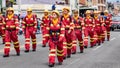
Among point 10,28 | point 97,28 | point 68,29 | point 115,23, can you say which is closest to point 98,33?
point 97,28

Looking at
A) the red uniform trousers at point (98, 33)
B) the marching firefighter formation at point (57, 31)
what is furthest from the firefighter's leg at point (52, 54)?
the red uniform trousers at point (98, 33)

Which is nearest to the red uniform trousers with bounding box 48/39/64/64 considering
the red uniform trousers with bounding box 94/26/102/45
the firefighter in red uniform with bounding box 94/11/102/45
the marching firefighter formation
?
the marching firefighter formation

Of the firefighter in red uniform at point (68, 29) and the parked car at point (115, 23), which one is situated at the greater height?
the firefighter in red uniform at point (68, 29)

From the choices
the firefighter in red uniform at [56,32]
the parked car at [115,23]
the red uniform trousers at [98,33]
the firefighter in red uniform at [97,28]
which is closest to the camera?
the firefighter in red uniform at [56,32]

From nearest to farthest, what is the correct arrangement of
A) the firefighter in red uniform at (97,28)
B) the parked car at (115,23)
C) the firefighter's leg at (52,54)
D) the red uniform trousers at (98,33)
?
the firefighter's leg at (52,54) → the firefighter in red uniform at (97,28) → the red uniform trousers at (98,33) → the parked car at (115,23)

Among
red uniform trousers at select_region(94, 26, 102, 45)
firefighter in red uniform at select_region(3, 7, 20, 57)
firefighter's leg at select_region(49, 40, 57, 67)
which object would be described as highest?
firefighter in red uniform at select_region(3, 7, 20, 57)

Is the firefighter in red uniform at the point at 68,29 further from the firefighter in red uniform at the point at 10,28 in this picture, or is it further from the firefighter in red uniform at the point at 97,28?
the firefighter in red uniform at the point at 97,28

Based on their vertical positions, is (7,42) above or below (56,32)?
below

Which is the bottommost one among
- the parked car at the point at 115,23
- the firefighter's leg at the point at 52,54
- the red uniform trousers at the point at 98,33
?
the parked car at the point at 115,23

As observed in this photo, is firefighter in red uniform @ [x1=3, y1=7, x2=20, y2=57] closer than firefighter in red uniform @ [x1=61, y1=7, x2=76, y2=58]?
No

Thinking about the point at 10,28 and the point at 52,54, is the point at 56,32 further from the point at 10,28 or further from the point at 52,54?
the point at 10,28

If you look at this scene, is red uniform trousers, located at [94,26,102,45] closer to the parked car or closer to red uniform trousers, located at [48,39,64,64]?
red uniform trousers, located at [48,39,64,64]

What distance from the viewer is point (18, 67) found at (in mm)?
15594

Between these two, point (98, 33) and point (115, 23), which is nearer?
point (98, 33)
